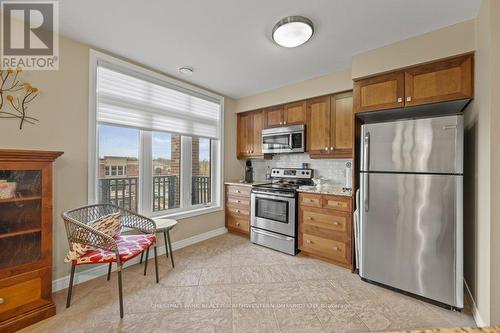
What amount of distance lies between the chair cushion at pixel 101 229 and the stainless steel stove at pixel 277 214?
75.7 inches

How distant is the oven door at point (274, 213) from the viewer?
10.0 ft

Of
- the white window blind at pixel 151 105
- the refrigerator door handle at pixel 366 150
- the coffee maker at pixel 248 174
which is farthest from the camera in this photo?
the coffee maker at pixel 248 174

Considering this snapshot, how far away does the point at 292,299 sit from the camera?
2.04 metres

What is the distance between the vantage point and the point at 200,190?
12.3 feet

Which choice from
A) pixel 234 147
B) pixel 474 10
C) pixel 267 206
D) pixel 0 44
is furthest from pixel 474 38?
pixel 0 44

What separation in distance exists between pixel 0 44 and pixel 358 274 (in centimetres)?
417

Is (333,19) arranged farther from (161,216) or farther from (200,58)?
(161,216)

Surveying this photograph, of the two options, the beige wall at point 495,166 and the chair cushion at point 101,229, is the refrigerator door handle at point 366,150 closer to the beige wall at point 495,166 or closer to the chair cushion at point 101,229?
the beige wall at point 495,166

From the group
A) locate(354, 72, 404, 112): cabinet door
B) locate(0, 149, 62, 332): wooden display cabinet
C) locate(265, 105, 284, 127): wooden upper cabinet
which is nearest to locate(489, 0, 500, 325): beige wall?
locate(354, 72, 404, 112): cabinet door

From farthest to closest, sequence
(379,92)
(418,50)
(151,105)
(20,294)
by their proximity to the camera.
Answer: (151,105), (379,92), (418,50), (20,294)

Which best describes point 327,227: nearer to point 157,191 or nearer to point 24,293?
point 157,191

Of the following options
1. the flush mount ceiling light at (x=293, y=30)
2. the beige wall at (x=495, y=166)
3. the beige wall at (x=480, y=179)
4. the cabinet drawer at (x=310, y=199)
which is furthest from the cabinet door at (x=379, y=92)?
the cabinet drawer at (x=310, y=199)

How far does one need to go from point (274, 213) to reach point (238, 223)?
0.84 meters

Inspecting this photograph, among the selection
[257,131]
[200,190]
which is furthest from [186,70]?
[200,190]
